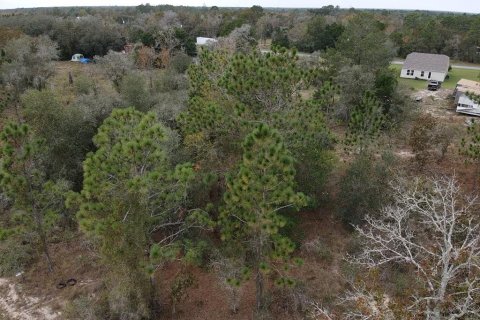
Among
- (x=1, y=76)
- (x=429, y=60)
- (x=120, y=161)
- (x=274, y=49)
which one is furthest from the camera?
(x=429, y=60)

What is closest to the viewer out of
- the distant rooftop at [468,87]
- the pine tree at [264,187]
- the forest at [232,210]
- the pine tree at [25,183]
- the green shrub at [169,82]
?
the pine tree at [264,187]

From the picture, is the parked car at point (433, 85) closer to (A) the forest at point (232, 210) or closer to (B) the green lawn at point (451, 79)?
(B) the green lawn at point (451, 79)

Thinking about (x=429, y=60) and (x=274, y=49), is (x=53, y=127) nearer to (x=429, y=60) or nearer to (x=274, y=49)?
(x=274, y=49)

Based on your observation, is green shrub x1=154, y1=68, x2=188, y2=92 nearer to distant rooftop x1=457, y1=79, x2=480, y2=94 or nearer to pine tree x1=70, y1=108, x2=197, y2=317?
pine tree x1=70, y1=108, x2=197, y2=317

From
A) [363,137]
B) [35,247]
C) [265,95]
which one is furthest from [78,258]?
[363,137]

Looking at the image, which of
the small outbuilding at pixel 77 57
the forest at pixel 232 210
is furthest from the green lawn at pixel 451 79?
the small outbuilding at pixel 77 57
